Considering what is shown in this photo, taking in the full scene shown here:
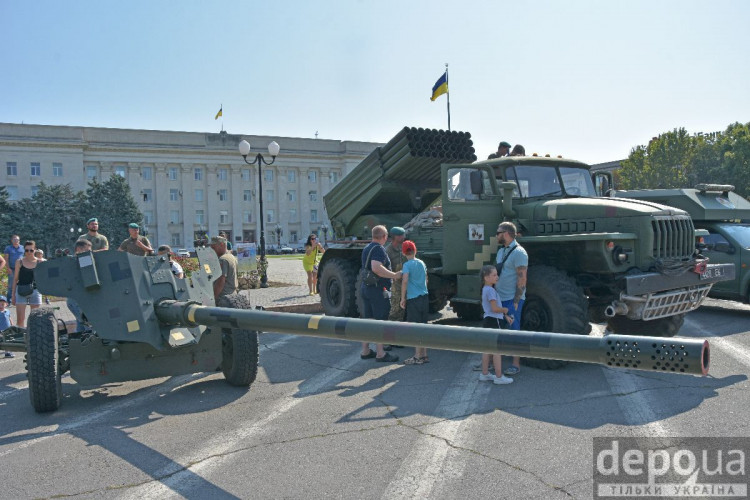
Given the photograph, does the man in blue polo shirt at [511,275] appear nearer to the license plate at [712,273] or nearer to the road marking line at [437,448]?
the road marking line at [437,448]

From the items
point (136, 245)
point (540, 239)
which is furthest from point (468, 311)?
point (136, 245)

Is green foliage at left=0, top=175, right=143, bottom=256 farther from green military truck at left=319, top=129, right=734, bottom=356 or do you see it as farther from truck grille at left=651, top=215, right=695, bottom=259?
truck grille at left=651, top=215, right=695, bottom=259

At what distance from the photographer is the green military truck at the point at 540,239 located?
7.29m

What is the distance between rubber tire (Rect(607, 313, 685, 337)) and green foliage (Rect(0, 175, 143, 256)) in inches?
2312

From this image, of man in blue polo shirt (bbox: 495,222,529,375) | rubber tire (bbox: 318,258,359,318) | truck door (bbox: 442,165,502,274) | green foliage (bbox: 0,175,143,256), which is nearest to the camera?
man in blue polo shirt (bbox: 495,222,529,375)

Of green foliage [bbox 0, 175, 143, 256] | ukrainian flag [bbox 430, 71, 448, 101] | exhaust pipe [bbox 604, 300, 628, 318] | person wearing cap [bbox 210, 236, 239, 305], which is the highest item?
ukrainian flag [bbox 430, 71, 448, 101]

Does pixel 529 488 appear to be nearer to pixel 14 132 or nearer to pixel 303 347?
pixel 303 347

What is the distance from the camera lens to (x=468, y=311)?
1055cm

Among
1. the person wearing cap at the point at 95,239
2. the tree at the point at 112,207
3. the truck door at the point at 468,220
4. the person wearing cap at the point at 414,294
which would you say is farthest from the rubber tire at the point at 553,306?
the tree at the point at 112,207

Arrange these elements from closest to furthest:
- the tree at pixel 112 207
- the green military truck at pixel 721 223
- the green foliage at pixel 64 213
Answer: the green military truck at pixel 721 223, the green foliage at pixel 64 213, the tree at pixel 112 207

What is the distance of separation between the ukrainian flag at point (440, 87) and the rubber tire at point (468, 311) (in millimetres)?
13606

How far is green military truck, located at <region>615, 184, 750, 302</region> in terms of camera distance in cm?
1082

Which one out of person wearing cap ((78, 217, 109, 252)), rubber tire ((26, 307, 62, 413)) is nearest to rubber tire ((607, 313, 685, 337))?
rubber tire ((26, 307, 62, 413))

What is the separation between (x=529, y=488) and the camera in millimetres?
3850
